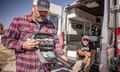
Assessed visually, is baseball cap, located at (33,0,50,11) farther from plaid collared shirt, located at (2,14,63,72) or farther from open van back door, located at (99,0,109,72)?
open van back door, located at (99,0,109,72)

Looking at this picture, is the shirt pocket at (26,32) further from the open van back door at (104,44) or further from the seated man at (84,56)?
the seated man at (84,56)

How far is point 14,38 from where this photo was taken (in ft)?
5.98

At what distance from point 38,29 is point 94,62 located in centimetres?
290

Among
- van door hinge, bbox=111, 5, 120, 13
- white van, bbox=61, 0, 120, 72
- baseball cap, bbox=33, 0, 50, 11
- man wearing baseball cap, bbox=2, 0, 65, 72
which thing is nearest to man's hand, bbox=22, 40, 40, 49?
man wearing baseball cap, bbox=2, 0, 65, 72

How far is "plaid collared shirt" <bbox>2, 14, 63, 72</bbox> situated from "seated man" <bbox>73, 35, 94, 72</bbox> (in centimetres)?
256

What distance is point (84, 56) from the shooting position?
14.6 ft

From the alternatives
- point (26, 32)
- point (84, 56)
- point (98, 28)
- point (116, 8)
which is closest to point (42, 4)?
point (26, 32)

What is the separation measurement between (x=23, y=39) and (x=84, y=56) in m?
2.81

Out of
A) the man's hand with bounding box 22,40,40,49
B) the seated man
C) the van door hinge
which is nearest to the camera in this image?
the man's hand with bounding box 22,40,40,49

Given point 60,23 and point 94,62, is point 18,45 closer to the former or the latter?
point 94,62

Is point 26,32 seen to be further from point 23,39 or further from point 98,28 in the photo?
point 98,28

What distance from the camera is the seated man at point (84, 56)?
4359 millimetres

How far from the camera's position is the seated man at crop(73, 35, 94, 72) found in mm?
4359

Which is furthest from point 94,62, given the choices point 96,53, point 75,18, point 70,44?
point 75,18
